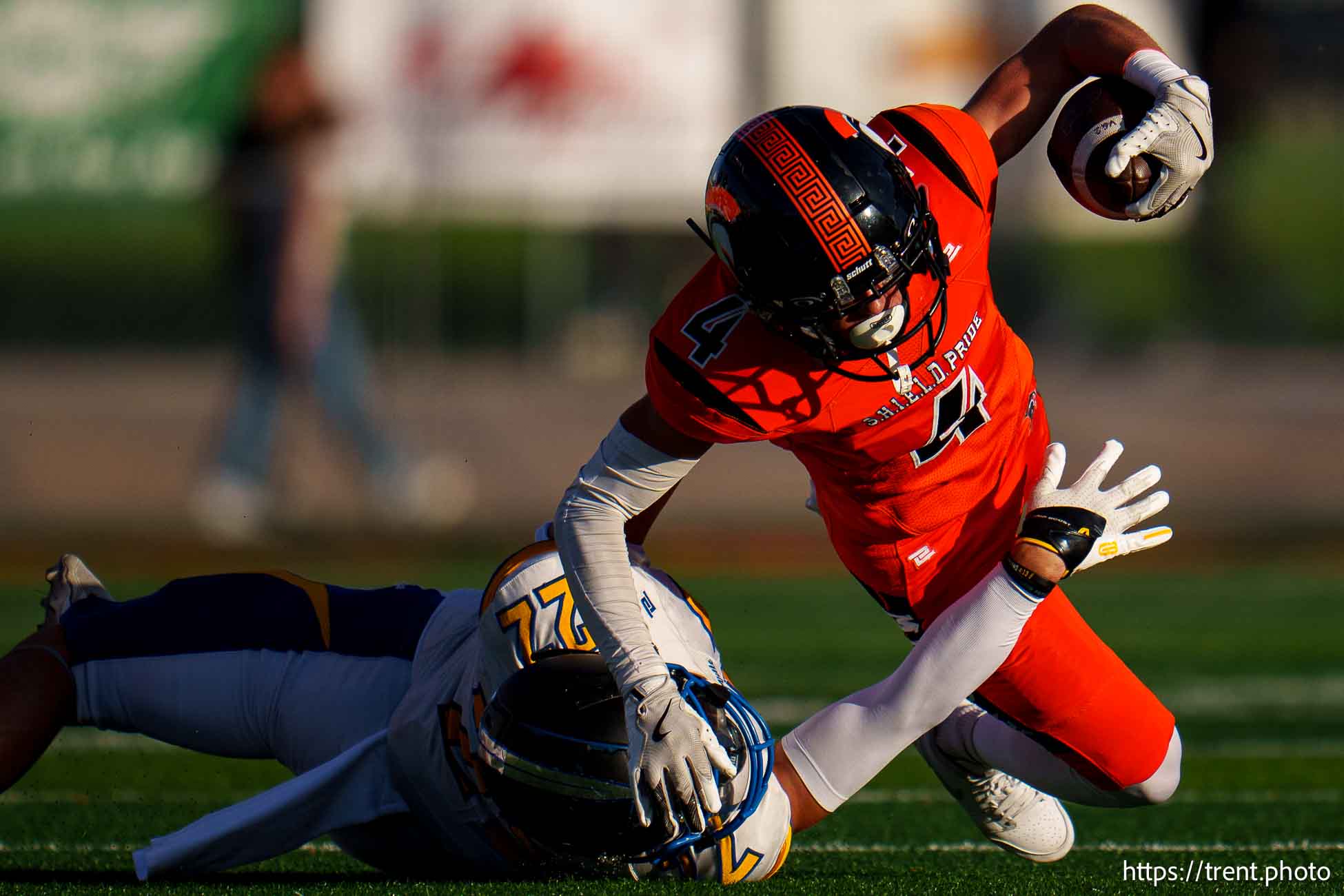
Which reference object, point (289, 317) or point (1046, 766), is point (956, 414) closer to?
point (1046, 766)

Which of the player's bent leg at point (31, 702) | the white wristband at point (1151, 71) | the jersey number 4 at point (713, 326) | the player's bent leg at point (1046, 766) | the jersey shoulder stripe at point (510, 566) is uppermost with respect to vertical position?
the white wristband at point (1151, 71)

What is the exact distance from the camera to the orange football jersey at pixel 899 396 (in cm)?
320

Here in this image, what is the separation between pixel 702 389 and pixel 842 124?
21.3 inches

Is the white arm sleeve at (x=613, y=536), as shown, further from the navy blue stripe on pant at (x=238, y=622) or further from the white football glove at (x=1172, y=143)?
the white football glove at (x=1172, y=143)

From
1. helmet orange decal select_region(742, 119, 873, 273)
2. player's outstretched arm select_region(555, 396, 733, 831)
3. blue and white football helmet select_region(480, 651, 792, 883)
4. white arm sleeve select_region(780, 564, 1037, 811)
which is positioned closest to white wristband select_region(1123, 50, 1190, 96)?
helmet orange decal select_region(742, 119, 873, 273)

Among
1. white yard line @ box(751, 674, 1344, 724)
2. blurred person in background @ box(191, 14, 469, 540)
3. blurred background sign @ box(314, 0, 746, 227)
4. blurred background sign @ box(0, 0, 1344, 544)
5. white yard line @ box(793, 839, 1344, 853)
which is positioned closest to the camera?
white yard line @ box(793, 839, 1344, 853)

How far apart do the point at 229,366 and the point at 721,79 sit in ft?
14.2

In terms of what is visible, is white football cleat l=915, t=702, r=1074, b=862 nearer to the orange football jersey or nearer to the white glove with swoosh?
the orange football jersey

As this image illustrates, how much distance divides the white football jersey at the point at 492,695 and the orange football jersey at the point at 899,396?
1.32ft

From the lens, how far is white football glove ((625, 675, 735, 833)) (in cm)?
288

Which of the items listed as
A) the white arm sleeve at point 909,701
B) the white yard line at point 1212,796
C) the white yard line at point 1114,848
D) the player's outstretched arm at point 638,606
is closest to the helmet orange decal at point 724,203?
the player's outstretched arm at point 638,606

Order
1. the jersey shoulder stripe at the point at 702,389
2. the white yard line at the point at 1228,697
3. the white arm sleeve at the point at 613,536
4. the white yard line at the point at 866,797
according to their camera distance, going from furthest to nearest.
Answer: the white yard line at the point at 1228,697 → the white yard line at the point at 866,797 → the jersey shoulder stripe at the point at 702,389 → the white arm sleeve at the point at 613,536

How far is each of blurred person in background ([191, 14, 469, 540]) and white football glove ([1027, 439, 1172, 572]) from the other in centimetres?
693

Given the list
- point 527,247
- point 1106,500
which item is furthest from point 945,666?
point 527,247
